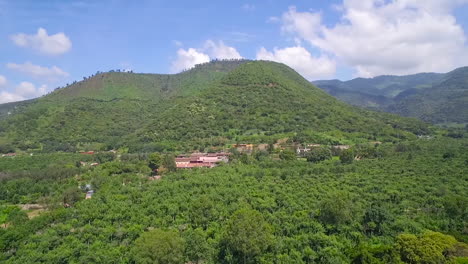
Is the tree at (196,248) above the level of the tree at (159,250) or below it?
below

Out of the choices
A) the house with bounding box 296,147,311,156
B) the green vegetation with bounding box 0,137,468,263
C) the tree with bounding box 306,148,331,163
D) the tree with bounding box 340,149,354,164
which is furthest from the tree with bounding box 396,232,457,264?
the house with bounding box 296,147,311,156

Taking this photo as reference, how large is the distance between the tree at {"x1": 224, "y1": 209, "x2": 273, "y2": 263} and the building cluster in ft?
101

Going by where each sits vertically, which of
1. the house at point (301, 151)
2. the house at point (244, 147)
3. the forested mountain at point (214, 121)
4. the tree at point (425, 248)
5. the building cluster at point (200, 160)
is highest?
the forested mountain at point (214, 121)

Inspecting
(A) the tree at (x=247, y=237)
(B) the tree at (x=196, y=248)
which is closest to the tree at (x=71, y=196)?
(B) the tree at (x=196, y=248)

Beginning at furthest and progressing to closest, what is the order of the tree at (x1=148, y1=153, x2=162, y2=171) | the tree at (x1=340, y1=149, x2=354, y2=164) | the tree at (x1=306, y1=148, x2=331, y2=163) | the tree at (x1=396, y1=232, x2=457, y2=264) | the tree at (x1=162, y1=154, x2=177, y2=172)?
the tree at (x1=306, y1=148, x2=331, y2=163), the tree at (x1=148, y1=153, x2=162, y2=171), the tree at (x1=162, y1=154, x2=177, y2=172), the tree at (x1=340, y1=149, x2=354, y2=164), the tree at (x1=396, y1=232, x2=457, y2=264)

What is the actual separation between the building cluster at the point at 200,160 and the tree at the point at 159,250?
3121 cm

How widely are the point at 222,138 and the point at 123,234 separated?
53186mm

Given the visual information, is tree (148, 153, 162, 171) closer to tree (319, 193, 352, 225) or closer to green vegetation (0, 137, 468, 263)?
green vegetation (0, 137, 468, 263)

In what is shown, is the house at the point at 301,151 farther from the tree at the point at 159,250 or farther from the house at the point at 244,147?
the tree at the point at 159,250

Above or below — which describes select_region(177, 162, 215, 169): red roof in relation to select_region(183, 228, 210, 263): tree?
above

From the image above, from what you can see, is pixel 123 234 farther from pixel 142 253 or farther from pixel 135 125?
pixel 135 125

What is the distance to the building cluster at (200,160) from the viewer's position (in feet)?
186

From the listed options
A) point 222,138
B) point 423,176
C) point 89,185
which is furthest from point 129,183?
point 423,176

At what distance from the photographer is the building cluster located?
56.8 meters
